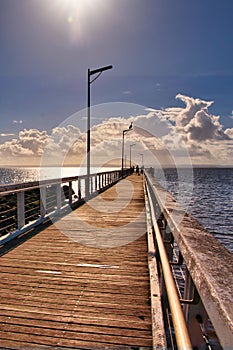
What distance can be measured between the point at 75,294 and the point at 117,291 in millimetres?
553

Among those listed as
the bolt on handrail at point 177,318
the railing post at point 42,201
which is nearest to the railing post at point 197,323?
the bolt on handrail at point 177,318

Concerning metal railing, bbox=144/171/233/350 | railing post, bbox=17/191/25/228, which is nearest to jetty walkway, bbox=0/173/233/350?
metal railing, bbox=144/171/233/350

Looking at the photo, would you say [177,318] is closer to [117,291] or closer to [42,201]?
[117,291]

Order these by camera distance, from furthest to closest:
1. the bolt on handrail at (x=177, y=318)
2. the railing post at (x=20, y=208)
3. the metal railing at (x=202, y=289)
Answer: the railing post at (x=20, y=208), the bolt on handrail at (x=177, y=318), the metal railing at (x=202, y=289)

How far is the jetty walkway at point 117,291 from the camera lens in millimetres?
1266

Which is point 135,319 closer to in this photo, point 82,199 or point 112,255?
point 112,255

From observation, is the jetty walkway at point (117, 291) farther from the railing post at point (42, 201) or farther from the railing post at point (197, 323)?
the railing post at point (42, 201)

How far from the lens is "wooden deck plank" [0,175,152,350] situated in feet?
9.28

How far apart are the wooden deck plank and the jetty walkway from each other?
10mm

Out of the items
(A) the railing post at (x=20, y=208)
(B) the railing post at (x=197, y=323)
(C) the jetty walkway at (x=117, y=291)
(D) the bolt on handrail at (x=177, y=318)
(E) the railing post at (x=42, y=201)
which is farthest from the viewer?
(E) the railing post at (x=42, y=201)

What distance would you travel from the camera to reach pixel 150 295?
3.67 m

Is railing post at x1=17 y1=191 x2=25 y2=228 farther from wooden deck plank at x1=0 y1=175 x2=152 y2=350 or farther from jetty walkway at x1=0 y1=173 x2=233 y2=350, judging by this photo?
wooden deck plank at x1=0 y1=175 x2=152 y2=350

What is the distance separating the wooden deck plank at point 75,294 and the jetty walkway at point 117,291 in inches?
0.4

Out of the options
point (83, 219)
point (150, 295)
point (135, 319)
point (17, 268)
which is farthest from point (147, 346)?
point (83, 219)
